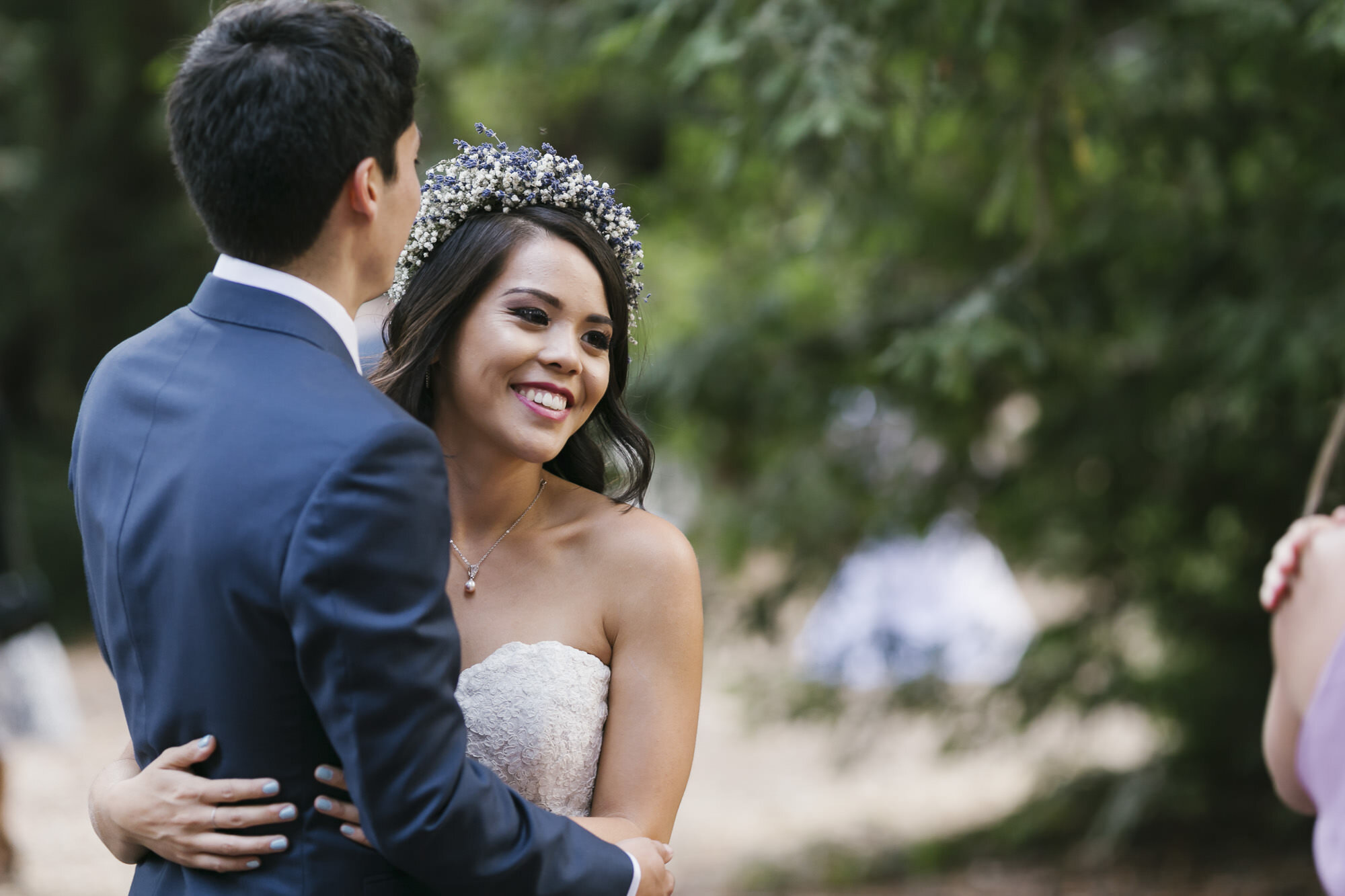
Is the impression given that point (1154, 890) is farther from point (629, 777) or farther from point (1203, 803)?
point (629, 777)

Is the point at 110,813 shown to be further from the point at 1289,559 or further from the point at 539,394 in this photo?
the point at 1289,559

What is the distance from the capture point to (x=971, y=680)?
19.9 feet

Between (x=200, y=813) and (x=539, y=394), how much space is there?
89 centimetres

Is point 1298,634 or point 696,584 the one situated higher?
point 1298,634

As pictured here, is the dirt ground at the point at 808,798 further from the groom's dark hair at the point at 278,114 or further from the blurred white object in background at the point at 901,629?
the groom's dark hair at the point at 278,114

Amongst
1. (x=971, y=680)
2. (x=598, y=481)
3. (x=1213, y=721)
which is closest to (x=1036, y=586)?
(x=971, y=680)

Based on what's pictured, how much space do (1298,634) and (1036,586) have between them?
4.31 meters

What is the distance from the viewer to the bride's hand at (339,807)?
1.56 metres

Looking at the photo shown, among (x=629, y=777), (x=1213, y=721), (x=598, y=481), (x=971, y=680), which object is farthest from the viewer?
(x=971, y=680)

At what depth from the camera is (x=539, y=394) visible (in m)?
2.15

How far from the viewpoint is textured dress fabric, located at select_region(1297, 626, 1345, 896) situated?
69.3 inches

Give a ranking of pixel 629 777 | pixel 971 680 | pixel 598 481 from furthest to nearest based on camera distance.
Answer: pixel 971 680, pixel 598 481, pixel 629 777

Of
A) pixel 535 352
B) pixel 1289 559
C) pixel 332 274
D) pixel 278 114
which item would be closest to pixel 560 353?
pixel 535 352

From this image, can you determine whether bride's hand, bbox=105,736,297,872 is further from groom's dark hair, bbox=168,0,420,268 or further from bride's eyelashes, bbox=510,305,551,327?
bride's eyelashes, bbox=510,305,551,327
